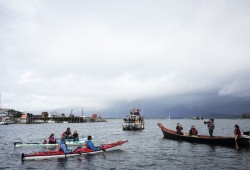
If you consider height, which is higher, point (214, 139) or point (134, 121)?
point (134, 121)

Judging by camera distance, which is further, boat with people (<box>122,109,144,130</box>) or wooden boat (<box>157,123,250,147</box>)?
boat with people (<box>122,109,144,130</box>)

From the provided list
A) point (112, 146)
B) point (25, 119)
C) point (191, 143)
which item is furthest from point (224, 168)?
point (25, 119)

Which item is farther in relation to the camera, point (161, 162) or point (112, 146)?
point (112, 146)

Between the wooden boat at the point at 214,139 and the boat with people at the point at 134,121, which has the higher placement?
the boat with people at the point at 134,121

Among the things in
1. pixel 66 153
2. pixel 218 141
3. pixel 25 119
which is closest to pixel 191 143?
pixel 218 141

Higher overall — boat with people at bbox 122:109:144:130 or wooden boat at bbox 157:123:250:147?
boat with people at bbox 122:109:144:130

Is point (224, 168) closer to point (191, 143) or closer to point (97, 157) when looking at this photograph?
point (97, 157)

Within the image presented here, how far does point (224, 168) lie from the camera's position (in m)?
23.8

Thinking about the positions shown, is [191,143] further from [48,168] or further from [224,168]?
[48,168]

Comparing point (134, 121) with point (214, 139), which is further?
point (134, 121)

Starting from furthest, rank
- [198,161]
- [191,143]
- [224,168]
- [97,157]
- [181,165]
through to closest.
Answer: [191,143] → [97,157] → [198,161] → [181,165] → [224,168]

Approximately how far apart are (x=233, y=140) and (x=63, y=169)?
21.8m

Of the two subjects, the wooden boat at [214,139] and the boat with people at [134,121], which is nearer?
the wooden boat at [214,139]

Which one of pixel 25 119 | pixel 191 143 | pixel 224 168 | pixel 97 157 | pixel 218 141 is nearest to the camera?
pixel 224 168
